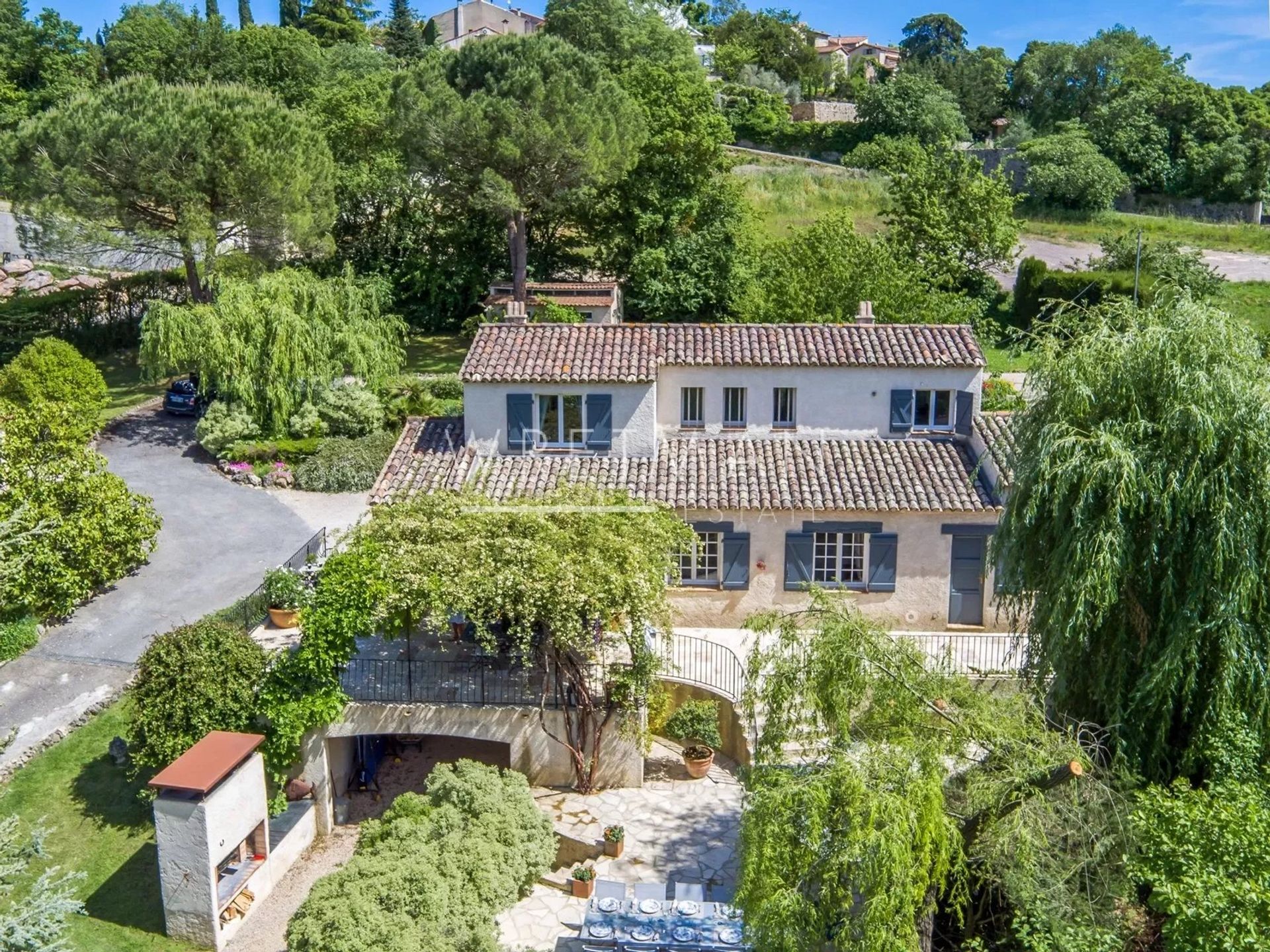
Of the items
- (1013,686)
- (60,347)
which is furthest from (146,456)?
(1013,686)

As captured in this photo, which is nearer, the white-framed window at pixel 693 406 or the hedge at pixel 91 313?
the white-framed window at pixel 693 406

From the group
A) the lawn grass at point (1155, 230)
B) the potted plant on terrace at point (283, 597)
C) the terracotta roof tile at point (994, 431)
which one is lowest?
the potted plant on terrace at point (283, 597)

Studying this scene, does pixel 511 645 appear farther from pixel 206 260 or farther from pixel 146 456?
pixel 206 260

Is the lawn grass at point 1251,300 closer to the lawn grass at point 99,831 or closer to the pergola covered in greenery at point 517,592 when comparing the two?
the pergola covered in greenery at point 517,592

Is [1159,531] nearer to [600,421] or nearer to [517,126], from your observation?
[600,421]

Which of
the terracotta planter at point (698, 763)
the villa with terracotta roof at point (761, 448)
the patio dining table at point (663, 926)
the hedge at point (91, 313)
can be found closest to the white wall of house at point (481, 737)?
the terracotta planter at point (698, 763)

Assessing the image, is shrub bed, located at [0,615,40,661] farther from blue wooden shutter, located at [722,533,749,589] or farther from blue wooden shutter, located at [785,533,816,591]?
blue wooden shutter, located at [785,533,816,591]
